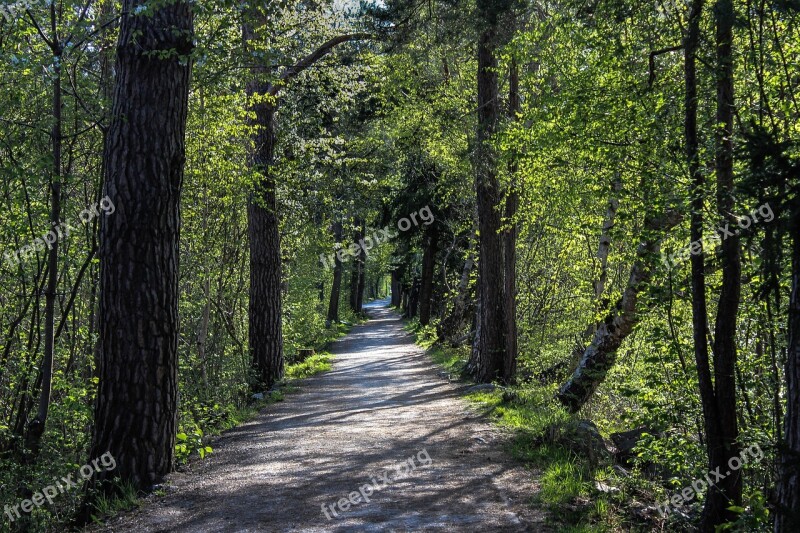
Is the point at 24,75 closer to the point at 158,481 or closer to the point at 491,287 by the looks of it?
the point at 158,481

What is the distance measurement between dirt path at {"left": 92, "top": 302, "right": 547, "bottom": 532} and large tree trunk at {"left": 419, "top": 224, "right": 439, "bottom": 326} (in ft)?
53.8

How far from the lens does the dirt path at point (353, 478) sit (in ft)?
18.6

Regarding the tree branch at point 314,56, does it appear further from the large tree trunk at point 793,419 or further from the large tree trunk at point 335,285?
the large tree trunk at point 335,285

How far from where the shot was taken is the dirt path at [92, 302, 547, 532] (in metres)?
5.68

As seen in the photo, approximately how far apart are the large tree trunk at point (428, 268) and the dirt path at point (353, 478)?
16403mm

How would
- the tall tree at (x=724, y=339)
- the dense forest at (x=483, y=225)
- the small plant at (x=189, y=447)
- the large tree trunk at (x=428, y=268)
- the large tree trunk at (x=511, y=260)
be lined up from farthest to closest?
the large tree trunk at (x=428, y=268)
the large tree trunk at (x=511, y=260)
the small plant at (x=189, y=447)
the dense forest at (x=483, y=225)
the tall tree at (x=724, y=339)

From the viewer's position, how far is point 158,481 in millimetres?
6715

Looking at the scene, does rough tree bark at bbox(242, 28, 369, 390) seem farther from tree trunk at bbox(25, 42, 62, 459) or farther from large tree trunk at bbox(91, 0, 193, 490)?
large tree trunk at bbox(91, 0, 193, 490)

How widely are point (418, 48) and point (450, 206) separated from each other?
40.0 feet

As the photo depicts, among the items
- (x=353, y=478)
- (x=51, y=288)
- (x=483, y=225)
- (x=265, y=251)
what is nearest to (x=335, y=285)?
(x=265, y=251)

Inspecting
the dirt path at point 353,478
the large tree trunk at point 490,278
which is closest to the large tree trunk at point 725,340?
the dirt path at point 353,478

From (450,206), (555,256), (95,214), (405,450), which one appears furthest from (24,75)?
(450,206)

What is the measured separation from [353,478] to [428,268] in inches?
936

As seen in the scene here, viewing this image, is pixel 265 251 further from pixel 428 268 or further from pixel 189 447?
pixel 428 268
